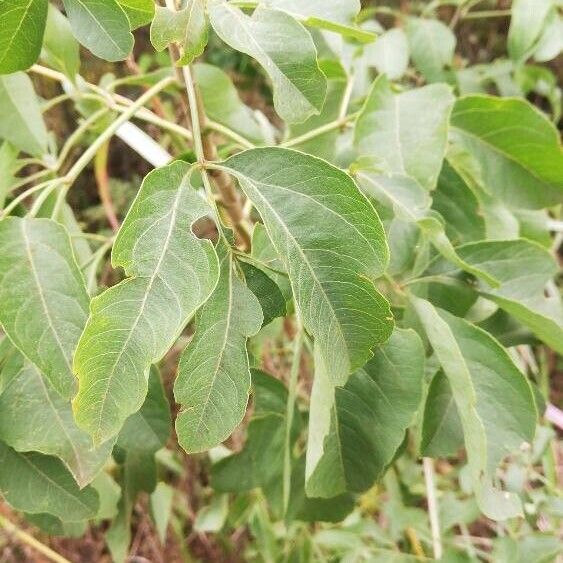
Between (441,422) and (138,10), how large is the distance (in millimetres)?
315

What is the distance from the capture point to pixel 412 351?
425 mm

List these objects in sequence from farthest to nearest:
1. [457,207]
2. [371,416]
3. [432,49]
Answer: [432,49]
[457,207]
[371,416]

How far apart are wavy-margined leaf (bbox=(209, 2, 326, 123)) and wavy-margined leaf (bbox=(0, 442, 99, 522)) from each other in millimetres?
265

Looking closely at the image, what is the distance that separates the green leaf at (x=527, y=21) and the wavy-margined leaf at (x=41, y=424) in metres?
0.61

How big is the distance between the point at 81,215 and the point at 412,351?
4.53 ft

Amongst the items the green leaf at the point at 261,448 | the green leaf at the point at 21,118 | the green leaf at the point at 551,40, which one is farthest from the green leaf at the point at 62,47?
the green leaf at the point at 551,40

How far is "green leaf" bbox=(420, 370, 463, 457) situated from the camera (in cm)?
46

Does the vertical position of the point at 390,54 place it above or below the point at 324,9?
below

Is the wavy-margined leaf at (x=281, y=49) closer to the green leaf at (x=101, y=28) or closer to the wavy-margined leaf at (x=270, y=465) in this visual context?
the green leaf at (x=101, y=28)

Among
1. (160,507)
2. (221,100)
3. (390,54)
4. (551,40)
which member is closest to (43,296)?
(221,100)

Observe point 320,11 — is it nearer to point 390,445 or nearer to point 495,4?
point 390,445

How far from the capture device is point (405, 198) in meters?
0.44

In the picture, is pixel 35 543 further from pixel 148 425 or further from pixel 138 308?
pixel 138 308

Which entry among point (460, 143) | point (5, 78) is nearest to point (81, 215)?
point (5, 78)
